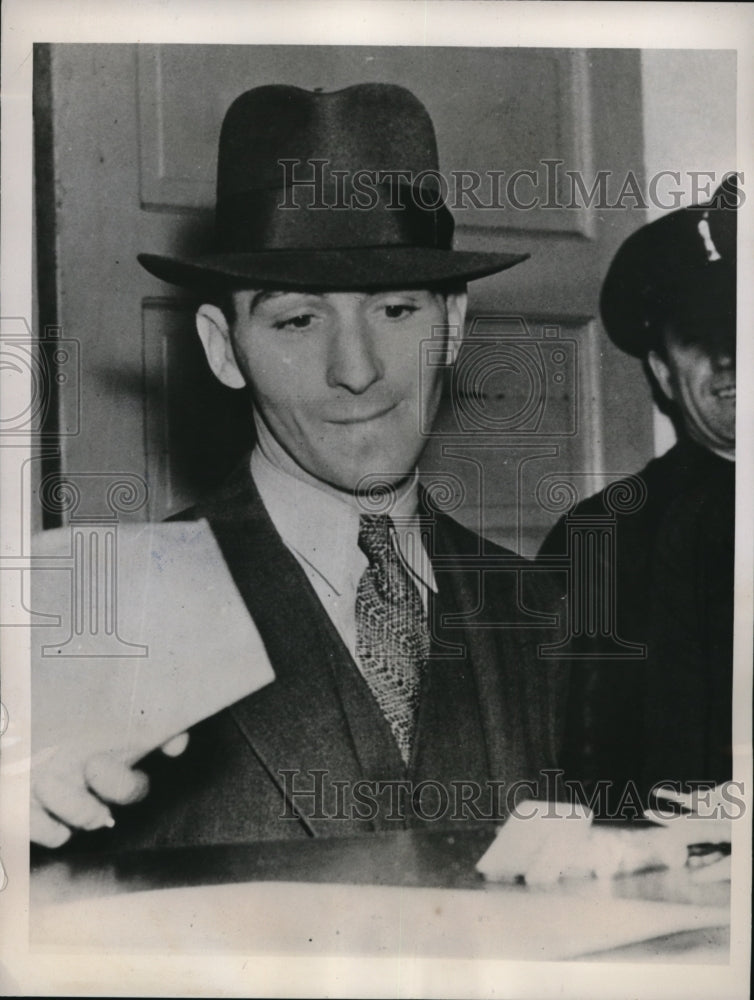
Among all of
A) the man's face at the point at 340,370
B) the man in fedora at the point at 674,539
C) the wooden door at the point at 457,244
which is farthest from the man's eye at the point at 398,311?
the man in fedora at the point at 674,539

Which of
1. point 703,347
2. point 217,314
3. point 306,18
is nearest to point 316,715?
point 217,314

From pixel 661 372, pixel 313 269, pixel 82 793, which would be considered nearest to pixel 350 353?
pixel 313 269

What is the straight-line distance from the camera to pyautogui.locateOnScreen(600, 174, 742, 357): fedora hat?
1.70 m

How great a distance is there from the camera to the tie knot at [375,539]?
1.69m

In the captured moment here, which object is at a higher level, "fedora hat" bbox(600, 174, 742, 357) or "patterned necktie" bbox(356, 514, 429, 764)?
"fedora hat" bbox(600, 174, 742, 357)

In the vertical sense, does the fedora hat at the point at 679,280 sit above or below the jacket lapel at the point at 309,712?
above

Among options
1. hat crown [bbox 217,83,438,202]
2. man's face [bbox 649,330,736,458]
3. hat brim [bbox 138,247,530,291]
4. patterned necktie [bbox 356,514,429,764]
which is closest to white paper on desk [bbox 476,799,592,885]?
patterned necktie [bbox 356,514,429,764]

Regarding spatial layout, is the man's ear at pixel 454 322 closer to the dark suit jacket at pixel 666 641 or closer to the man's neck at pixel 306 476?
the man's neck at pixel 306 476

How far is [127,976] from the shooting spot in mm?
1698

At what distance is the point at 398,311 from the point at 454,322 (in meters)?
0.10

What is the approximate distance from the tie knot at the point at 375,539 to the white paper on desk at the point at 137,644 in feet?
0.76

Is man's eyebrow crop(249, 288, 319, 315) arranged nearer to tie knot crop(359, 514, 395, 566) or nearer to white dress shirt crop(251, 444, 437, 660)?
white dress shirt crop(251, 444, 437, 660)

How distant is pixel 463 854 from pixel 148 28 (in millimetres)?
1485

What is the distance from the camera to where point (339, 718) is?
5.42 feet
